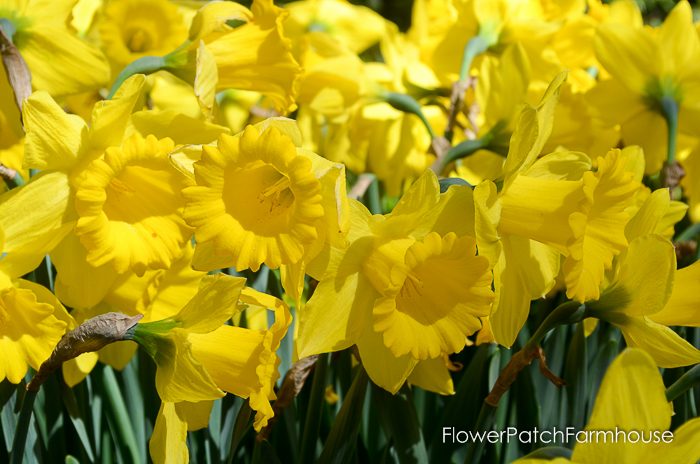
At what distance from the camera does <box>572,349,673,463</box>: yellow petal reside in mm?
840

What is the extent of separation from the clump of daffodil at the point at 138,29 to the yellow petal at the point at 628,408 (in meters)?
1.34

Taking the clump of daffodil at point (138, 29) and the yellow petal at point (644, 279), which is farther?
the clump of daffodil at point (138, 29)

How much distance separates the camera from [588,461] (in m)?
0.86

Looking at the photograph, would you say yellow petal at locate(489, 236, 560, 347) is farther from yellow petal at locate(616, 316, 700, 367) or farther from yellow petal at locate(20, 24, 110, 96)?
yellow petal at locate(20, 24, 110, 96)

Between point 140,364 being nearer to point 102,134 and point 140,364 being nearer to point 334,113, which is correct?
point 102,134

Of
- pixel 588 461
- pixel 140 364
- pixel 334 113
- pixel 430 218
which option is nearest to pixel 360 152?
pixel 334 113

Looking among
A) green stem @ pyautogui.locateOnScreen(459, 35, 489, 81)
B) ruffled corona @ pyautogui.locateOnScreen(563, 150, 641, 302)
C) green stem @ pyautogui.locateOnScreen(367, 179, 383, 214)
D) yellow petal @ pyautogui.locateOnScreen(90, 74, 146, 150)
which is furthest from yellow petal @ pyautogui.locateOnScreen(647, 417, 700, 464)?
green stem @ pyautogui.locateOnScreen(459, 35, 489, 81)

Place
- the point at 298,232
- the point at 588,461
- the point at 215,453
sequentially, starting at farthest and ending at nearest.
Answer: the point at 215,453 < the point at 298,232 < the point at 588,461

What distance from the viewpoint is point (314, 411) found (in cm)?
126

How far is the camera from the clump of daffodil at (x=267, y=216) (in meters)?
1.04

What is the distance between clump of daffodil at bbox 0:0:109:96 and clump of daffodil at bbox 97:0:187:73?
320 millimetres

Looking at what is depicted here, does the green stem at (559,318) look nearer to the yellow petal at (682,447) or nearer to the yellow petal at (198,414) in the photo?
the yellow petal at (682,447)

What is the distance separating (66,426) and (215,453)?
11.1 inches

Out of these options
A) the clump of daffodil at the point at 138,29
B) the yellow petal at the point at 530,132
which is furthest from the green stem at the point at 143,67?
the yellow petal at the point at 530,132
